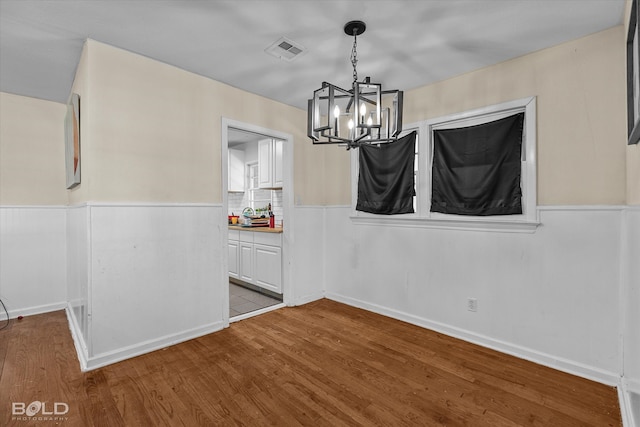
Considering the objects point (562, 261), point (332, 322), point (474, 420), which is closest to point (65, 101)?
point (332, 322)

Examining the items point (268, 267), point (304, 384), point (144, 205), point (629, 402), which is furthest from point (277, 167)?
point (629, 402)

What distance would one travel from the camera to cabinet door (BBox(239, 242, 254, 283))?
4687mm

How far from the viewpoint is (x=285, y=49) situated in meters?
2.52

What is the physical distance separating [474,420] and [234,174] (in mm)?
5222

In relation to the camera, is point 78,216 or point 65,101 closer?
point 78,216

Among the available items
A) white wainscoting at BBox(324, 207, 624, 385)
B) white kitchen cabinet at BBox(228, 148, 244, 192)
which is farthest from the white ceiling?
white kitchen cabinet at BBox(228, 148, 244, 192)

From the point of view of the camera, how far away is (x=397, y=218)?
342cm

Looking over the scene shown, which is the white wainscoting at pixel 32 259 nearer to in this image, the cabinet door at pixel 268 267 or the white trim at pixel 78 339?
the white trim at pixel 78 339

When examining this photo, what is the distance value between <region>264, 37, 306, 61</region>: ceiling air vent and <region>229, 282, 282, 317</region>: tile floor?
9.07 ft

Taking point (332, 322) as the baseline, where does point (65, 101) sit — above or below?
above

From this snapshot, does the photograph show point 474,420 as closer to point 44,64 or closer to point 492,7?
point 492,7

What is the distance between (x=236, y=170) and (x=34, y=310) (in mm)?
3504

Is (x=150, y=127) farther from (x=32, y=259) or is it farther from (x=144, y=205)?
(x=32, y=259)

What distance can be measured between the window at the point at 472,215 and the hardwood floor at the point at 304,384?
110cm
